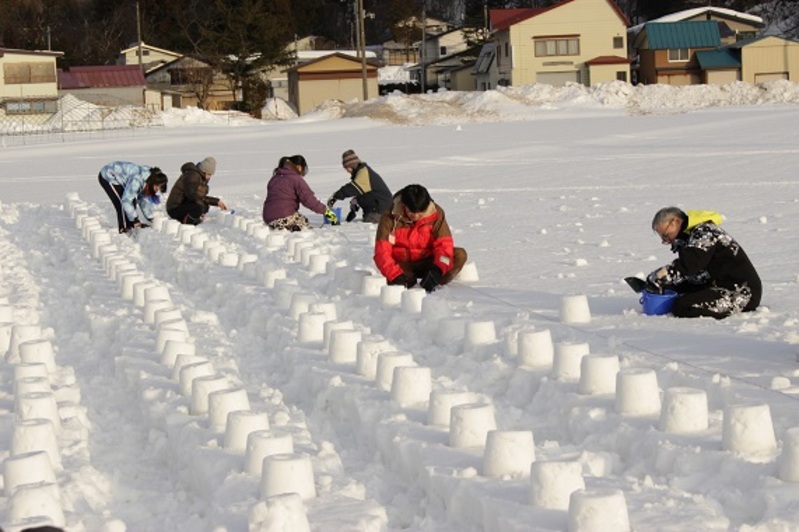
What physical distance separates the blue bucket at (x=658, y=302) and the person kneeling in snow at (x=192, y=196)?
861 centimetres

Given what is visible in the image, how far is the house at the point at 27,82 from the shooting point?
56.3m

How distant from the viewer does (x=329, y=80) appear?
67.2 metres

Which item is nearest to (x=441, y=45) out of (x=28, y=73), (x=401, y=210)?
(x=28, y=73)

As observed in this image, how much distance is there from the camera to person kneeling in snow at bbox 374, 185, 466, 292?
10148mm

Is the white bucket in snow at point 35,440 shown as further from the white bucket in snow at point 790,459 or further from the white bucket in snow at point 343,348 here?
the white bucket in snow at point 790,459

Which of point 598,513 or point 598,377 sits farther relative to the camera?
point 598,377

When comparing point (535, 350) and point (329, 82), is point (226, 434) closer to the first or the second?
point (535, 350)

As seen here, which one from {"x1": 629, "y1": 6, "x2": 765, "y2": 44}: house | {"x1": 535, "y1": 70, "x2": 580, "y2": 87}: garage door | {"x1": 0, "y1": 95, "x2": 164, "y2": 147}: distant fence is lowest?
{"x1": 0, "y1": 95, "x2": 164, "y2": 147}: distant fence

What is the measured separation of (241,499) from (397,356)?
1.82 metres

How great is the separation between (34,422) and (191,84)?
65500mm

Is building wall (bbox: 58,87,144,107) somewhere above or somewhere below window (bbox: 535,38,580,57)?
below

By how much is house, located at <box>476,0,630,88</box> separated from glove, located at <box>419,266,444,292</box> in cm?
5423

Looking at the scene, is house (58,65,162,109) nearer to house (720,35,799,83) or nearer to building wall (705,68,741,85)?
building wall (705,68,741,85)

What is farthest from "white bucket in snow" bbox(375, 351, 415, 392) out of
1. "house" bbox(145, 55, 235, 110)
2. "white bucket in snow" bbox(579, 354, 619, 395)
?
"house" bbox(145, 55, 235, 110)
